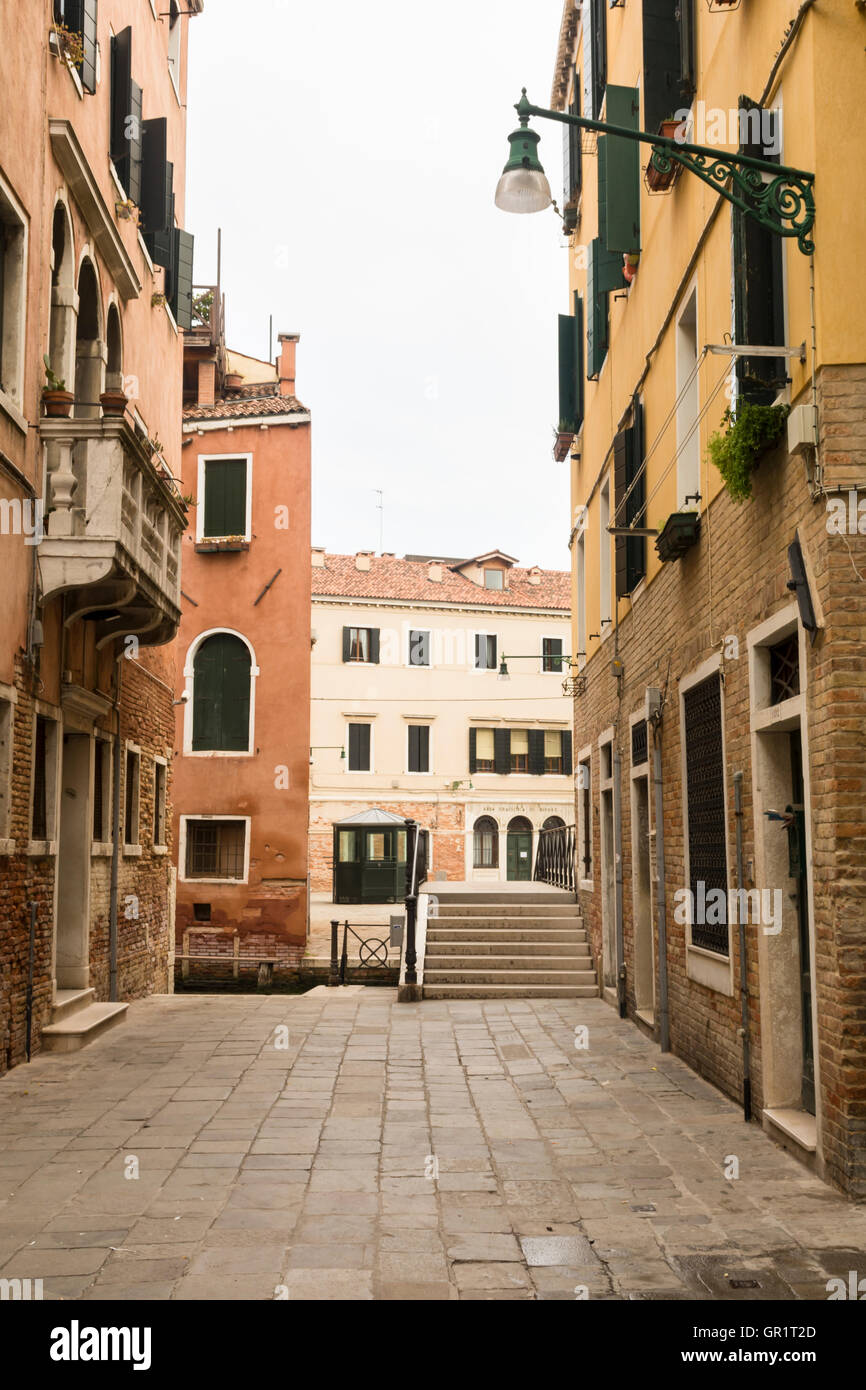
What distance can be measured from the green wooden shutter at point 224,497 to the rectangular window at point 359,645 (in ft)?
52.7

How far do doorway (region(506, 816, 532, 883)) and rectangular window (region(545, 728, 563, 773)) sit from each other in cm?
205

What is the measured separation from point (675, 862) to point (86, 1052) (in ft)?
15.5

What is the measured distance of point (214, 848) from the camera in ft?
82.1

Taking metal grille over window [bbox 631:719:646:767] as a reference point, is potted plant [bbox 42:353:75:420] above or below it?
above

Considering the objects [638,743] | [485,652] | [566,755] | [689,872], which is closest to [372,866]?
[566,755]

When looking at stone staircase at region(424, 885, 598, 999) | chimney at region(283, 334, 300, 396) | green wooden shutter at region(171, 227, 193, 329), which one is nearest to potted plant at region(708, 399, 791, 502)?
stone staircase at region(424, 885, 598, 999)

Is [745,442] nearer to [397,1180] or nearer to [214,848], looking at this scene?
[397,1180]

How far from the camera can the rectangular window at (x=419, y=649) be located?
137 ft

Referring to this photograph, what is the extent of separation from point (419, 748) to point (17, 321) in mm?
32356

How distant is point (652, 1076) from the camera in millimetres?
9039

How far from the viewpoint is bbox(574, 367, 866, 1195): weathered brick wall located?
5.73 m

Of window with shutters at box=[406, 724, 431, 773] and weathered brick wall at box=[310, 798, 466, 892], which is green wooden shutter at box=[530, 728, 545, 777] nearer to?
weathered brick wall at box=[310, 798, 466, 892]

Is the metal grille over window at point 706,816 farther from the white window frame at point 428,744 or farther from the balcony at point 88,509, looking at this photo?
the white window frame at point 428,744

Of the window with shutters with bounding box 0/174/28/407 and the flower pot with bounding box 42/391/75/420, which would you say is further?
the flower pot with bounding box 42/391/75/420
